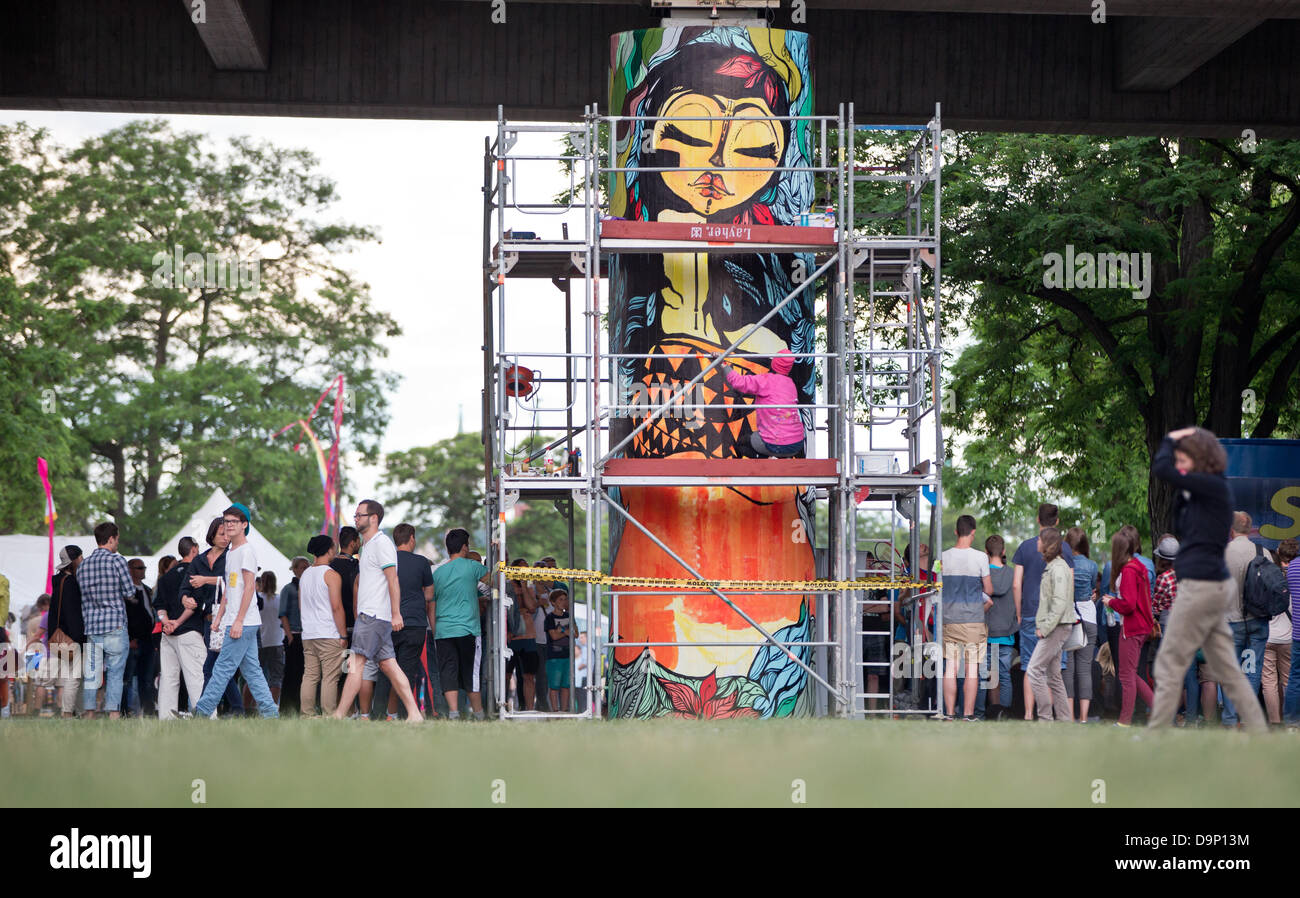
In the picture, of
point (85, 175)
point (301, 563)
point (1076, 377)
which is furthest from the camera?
point (85, 175)

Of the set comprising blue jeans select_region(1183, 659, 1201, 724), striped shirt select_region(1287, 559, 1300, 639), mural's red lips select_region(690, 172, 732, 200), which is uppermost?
mural's red lips select_region(690, 172, 732, 200)

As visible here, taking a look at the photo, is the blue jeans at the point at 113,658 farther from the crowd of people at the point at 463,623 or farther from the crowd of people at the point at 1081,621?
the crowd of people at the point at 1081,621

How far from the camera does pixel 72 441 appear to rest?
140ft

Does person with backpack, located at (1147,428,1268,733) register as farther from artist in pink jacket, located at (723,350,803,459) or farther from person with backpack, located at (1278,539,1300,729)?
artist in pink jacket, located at (723,350,803,459)

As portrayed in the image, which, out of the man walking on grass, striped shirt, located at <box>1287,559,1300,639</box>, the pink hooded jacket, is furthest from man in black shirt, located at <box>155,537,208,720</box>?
striped shirt, located at <box>1287,559,1300,639</box>

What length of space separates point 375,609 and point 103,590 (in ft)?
9.75

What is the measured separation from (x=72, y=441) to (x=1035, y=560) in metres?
31.9

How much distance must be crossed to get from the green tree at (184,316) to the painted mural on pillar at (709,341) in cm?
2811

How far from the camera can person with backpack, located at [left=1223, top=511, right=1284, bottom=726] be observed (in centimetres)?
1573

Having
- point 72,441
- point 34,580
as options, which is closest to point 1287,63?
point 34,580

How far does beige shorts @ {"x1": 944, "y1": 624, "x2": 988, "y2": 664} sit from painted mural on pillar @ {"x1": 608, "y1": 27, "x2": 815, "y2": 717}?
1.40m

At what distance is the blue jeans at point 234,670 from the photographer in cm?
1467
